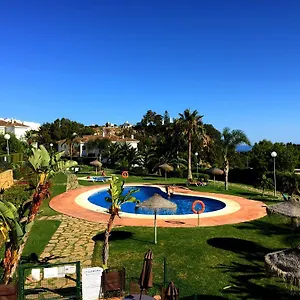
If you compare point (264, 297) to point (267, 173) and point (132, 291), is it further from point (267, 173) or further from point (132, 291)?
point (267, 173)

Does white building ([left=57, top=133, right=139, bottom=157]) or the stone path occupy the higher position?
white building ([left=57, top=133, right=139, bottom=157])

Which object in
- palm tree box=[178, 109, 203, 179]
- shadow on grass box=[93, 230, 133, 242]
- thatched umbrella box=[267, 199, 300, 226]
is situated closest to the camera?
thatched umbrella box=[267, 199, 300, 226]

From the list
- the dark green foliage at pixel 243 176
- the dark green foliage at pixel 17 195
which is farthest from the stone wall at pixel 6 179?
the dark green foliage at pixel 243 176

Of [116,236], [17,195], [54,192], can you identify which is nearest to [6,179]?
[54,192]

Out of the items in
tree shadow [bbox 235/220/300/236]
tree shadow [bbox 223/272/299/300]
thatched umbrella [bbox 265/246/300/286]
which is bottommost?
tree shadow [bbox 223/272/299/300]

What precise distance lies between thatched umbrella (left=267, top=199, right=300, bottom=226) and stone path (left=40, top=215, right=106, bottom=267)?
7.77 m

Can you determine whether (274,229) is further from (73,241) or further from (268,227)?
(73,241)

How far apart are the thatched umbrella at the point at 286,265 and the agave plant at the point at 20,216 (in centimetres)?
682

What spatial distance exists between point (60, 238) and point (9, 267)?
21.0ft

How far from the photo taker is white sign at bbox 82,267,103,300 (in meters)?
9.23

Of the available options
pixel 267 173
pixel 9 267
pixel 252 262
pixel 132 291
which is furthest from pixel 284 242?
pixel 267 173

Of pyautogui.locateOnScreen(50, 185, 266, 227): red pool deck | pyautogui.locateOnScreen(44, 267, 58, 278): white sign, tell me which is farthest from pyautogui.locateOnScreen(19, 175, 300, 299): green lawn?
pyautogui.locateOnScreen(44, 267, 58, 278): white sign

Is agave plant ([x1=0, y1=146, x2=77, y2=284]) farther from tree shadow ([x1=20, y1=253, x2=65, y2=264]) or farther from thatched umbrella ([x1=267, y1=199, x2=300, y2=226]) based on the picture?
thatched umbrella ([x1=267, y1=199, x2=300, y2=226])

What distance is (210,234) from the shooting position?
16.8 m
